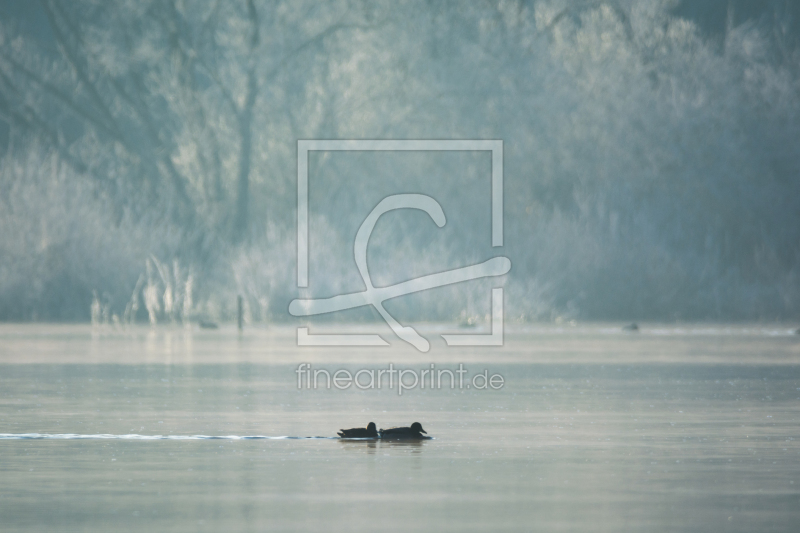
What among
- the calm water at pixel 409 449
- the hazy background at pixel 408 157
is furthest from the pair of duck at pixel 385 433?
the hazy background at pixel 408 157

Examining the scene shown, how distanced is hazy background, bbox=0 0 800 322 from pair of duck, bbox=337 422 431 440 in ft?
61.8

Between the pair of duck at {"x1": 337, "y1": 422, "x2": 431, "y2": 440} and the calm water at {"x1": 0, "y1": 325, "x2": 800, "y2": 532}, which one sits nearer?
the calm water at {"x1": 0, "y1": 325, "x2": 800, "y2": 532}

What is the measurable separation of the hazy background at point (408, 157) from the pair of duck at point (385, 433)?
18835 mm

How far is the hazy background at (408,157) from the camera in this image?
99.0 feet

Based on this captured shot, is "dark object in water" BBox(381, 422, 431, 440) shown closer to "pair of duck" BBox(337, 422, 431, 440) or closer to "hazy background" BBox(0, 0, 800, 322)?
"pair of duck" BBox(337, 422, 431, 440)

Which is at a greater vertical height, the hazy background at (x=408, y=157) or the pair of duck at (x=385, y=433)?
the hazy background at (x=408, y=157)

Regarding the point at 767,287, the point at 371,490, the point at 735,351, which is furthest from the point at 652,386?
the point at 767,287

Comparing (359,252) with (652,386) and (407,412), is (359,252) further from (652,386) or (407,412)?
(407,412)

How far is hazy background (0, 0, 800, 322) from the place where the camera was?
30188 millimetres

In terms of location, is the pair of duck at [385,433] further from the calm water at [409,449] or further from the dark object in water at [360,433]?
the calm water at [409,449]

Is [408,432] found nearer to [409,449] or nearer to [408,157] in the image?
[409,449]

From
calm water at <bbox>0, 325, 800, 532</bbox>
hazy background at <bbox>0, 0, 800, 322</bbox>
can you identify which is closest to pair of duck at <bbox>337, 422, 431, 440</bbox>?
calm water at <bbox>0, 325, 800, 532</bbox>

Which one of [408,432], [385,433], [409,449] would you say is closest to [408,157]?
[385,433]

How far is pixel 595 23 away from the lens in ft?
118
